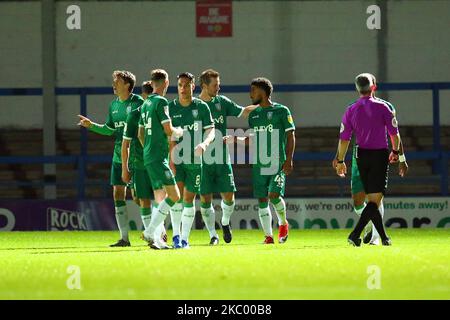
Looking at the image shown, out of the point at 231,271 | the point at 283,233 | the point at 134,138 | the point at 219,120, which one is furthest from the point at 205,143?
the point at 231,271

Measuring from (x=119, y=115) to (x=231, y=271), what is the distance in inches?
169

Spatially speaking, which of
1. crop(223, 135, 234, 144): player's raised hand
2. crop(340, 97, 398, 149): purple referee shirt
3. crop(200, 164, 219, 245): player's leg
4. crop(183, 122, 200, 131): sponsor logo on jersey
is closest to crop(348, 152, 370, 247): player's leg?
crop(340, 97, 398, 149): purple referee shirt

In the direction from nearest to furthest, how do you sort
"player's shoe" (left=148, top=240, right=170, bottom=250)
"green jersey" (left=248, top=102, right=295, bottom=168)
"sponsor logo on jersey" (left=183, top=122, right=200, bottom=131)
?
"player's shoe" (left=148, top=240, right=170, bottom=250), "sponsor logo on jersey" (left=183, top=122, right=200, bottom=131), "green jersey" (left=248, top=102, right=295, bottom=168)

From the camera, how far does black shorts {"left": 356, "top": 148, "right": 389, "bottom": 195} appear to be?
1236cm

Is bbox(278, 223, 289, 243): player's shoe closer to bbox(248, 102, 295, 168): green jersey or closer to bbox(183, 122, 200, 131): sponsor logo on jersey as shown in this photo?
bbox(248, 102, 295, 168): green jersey

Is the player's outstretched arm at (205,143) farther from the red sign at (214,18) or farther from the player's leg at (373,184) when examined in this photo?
the red sign at (214,18)

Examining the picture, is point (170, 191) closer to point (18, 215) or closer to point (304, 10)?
point (18, 215)

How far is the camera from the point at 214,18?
88.9 feet

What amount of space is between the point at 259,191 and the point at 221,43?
13439 mm

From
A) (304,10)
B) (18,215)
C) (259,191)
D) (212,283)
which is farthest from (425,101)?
(212,283)

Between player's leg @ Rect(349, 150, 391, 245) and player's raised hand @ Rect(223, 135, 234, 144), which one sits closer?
player's leg @ Rect(349, 150, 391, 245)

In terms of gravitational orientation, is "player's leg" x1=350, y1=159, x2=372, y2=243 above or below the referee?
below

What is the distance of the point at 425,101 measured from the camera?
26.9 m

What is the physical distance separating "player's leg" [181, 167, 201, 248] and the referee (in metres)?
1.55
